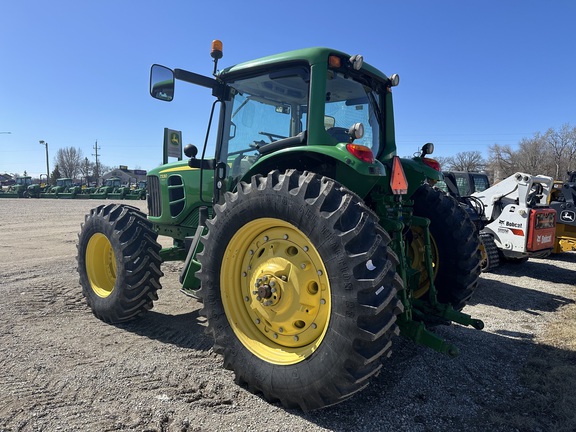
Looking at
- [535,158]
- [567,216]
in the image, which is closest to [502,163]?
[535,158]

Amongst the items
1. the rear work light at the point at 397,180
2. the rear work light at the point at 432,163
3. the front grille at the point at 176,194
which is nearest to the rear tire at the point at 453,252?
the rear work light at the point at 432,163

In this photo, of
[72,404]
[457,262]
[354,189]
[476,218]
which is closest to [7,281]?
[72,404]

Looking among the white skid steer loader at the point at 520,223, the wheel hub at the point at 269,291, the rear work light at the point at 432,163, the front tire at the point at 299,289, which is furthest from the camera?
the white skid steer loader at the point at 520,223

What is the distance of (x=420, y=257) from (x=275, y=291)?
186 cm

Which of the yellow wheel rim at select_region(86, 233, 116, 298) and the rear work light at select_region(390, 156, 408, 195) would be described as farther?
the yellow wheel rim at select_region(86, 233, 116, 298)

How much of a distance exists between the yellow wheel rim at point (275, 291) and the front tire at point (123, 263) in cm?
146

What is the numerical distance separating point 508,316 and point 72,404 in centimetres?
490

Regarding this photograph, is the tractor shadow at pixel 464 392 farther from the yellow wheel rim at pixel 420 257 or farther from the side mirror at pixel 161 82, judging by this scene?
the side mirror at pixel 161 82

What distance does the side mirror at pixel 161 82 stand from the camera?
3641 mm

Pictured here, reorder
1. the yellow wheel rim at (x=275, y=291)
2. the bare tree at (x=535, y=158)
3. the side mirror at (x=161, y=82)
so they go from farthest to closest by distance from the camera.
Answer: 1. the bare tree at (x=535, y=158)
2. the side mirror at (x=161, y=82)
3. the yellow wheel rim at (x=275, y=291)

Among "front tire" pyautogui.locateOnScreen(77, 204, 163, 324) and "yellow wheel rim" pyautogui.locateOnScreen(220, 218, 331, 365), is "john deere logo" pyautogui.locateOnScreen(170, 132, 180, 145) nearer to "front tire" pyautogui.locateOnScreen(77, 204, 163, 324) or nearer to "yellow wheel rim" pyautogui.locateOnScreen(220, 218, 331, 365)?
"front tire" pyautogui.locateOnScreen(77, 204, 163, 324)

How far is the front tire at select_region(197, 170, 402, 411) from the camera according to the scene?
2.38 metres

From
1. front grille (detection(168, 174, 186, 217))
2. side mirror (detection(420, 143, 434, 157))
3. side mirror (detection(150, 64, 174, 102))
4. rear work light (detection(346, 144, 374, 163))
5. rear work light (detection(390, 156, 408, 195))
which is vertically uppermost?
side mirror (detection(150, 64, 174, 102))

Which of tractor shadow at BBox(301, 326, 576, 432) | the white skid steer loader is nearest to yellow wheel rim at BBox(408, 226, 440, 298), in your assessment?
tractor shadow at BBox(301, 326, 576, 432)
